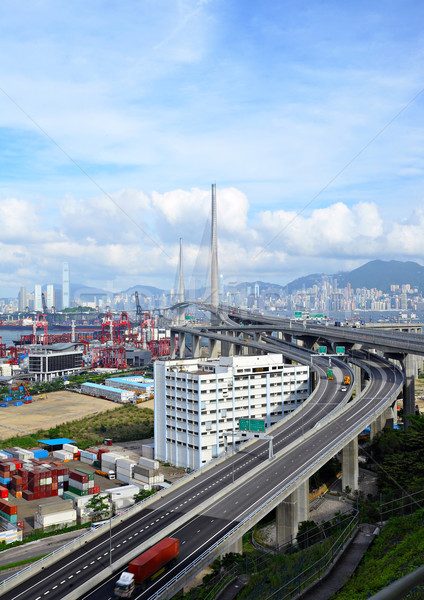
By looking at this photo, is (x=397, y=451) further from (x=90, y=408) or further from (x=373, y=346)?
(x=90, y=408)

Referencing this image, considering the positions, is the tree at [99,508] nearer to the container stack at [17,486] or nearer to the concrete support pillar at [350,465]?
the container stack at [17,486]

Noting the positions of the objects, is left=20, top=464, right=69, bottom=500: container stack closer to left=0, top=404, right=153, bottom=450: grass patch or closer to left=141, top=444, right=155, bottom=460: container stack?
left=141, top=444, right=155, bottom=460: container stack

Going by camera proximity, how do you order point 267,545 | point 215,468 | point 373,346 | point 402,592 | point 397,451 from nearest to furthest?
point 402,592
point 267,545
point 215,468
point 397,451
point 373,346

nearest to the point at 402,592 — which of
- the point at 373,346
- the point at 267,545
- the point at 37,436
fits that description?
the point at 267,545

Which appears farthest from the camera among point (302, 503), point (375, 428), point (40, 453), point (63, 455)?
point (40, 453)

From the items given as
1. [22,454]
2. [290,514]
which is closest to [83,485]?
[22,454]

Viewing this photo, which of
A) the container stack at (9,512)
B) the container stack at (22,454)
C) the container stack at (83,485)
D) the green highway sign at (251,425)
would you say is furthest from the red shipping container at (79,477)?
the green highway sign at (251,425)

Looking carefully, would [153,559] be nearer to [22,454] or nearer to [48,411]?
[22,454]

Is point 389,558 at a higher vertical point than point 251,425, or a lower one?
higher
